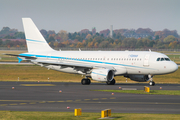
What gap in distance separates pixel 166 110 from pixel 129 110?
2473mm

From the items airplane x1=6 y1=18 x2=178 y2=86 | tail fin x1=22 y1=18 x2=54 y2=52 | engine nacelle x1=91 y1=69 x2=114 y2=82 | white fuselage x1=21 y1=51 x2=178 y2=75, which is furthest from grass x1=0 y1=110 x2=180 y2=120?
tail fin x1=22 y1=18 x2=54 y2=52

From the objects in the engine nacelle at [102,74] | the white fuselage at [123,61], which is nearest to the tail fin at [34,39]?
the white fuselage at [123,61]

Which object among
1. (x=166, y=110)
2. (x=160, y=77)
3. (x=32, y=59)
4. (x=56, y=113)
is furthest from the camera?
(x=160, y=77)

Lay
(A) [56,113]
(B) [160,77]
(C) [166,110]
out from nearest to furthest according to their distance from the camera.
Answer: (A) [56,113], (C) [166,110], (B) [160,77]

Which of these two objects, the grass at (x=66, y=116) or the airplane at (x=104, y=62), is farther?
the airplane at (x=104, y=62)

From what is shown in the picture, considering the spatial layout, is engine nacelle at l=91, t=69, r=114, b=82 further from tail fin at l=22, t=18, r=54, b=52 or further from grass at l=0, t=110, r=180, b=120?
grass at l=0, t=110, r=180, b=120

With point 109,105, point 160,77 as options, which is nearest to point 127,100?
point 109,105

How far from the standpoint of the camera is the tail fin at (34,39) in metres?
48.1

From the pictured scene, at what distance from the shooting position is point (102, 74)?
40250 mm

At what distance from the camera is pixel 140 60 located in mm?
41469

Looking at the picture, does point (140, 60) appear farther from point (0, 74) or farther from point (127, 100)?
point (0, 74)

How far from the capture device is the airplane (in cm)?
4091

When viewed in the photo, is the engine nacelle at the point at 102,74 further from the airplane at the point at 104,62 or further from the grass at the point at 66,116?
the grass at the point at 66,116

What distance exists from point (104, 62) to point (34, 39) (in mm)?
12222
